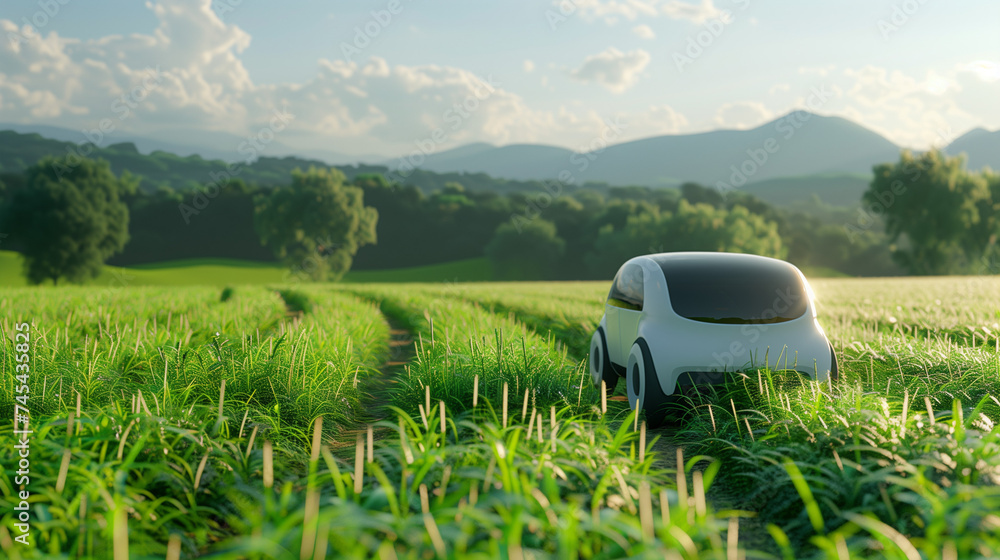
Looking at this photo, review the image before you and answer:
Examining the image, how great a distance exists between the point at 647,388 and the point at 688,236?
63.9m

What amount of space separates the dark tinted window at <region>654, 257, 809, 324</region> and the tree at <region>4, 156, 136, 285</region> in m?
56.9

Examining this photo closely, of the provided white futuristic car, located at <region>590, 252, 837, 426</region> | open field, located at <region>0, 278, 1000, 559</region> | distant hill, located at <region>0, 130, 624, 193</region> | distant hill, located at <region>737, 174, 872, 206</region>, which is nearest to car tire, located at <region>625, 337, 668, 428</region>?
white futuristic car, located at <region>590, 252, 837, 426</region>

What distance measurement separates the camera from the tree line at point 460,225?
1922 inches

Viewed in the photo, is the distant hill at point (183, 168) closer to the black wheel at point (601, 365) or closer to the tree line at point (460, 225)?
the tree line at point (460, 225)

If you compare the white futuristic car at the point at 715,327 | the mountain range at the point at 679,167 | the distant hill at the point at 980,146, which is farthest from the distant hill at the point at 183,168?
the white futuristic car at the point at 715,327

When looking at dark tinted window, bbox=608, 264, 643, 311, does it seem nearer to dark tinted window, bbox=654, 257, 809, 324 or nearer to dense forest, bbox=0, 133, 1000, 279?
dark tinted window, bbox=654, 257, 809, 324

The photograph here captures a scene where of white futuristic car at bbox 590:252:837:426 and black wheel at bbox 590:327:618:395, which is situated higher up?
white futuristic car at bbox 590:252:837:426

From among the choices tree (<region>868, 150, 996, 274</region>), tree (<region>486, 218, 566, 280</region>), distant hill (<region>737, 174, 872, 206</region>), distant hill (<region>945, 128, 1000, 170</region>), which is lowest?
tree (<region>486, 218, 566, 280</region>)

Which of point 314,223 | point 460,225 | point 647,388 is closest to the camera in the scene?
point 647,388

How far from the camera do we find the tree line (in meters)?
48.8

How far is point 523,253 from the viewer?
72250mm

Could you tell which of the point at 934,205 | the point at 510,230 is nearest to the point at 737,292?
the point at 934,205

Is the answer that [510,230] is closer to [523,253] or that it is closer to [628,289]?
[523,253]

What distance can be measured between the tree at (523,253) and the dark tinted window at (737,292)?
217 feet
